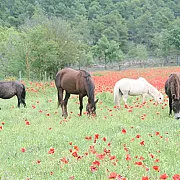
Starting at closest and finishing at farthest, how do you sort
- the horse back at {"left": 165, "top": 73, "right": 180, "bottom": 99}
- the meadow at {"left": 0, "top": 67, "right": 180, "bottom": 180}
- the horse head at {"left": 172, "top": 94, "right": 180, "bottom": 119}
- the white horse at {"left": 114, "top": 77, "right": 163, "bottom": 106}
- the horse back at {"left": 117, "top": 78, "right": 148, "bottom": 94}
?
1. the meadow at {"left": 0, "top": 67, "right": 180, "bottom": 180}
2. the horse head at {"left": 172, "top": 94, "right": 180, "bottom": 119}
3. the horse back at {"left": 165, "top": 73, "right": 180, "bottom": 99}
4. the white horse at {"left": 114, "top": 77, "right": 163, "bottom": 106}
5. the horse back at {"left": 117, "top": 78, "right": 148, "bottom": 94}

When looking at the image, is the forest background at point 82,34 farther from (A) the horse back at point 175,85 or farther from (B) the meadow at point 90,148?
(B) the meadow at point 90,148

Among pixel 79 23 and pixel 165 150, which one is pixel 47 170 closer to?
pixel 165 150

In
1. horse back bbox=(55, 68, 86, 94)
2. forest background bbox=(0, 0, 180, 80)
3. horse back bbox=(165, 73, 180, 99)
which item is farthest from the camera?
forest background bbox=(0, 0, 180, 80)

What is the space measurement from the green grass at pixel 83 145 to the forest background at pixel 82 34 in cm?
2034

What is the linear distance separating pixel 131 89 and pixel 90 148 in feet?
27.6

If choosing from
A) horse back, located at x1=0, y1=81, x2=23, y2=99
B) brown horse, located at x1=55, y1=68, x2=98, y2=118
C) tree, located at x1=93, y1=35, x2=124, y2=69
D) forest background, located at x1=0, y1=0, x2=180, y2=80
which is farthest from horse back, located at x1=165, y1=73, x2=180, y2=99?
tree, located at x1=93, y1=35, x2=124, y2=69

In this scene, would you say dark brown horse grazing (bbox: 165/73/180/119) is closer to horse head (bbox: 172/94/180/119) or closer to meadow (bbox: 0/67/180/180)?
horse head (bbox: 172/94/180/119)

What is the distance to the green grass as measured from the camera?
4.64 meters

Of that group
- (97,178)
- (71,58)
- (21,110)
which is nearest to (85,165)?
(97,178)

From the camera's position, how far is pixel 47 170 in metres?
4.79

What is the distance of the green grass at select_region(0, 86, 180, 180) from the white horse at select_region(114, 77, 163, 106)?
254 cm

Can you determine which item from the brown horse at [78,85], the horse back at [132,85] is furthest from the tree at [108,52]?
the brown horse at [78,85]

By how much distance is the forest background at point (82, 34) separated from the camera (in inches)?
1217

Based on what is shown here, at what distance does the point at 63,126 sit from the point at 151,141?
295cm
